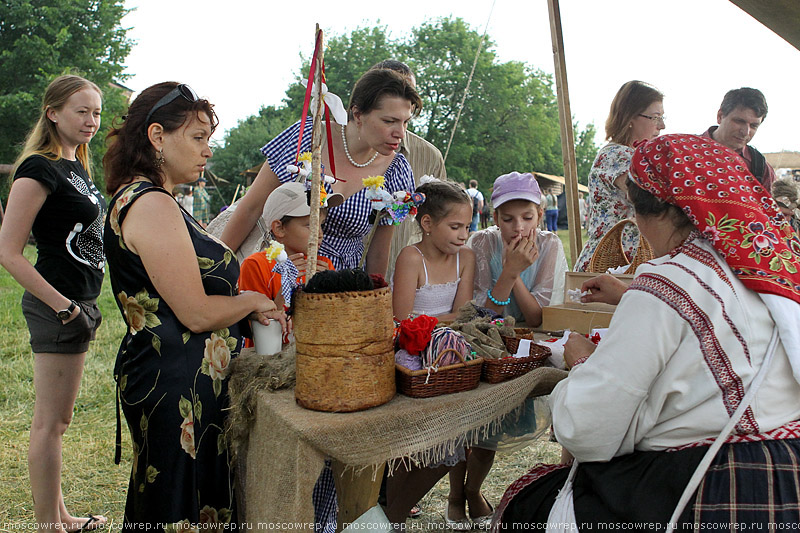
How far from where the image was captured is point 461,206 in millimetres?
2713

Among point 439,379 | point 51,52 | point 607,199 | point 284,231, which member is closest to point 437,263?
point 284,231

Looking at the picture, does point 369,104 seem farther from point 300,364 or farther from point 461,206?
point 300,364

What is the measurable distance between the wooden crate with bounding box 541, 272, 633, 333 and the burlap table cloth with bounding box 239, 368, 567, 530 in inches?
28.1

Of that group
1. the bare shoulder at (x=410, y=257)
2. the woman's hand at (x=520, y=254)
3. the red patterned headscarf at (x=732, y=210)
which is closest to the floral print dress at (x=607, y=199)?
the woman's hand at (x=520, y=254)

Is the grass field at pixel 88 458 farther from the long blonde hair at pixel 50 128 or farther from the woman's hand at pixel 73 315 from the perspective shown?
the long blonde hair at pixel 50 128

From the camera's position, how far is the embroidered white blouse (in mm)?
1384

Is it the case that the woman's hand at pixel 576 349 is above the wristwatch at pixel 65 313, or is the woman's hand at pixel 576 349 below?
below

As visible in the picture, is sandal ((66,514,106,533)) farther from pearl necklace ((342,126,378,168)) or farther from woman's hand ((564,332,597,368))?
woman's hand ((564,332,597,368))

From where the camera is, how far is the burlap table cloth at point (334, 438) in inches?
58.9

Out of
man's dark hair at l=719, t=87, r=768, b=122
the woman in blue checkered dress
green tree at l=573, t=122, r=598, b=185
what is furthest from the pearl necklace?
green tree at l=573, t=122, r=598, b=185

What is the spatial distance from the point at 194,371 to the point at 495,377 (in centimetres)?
93

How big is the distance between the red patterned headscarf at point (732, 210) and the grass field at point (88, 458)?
209 cm

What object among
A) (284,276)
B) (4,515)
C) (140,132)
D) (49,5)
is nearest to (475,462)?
(284,276)

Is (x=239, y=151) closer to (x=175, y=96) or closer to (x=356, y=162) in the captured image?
(x=356, y=162)
